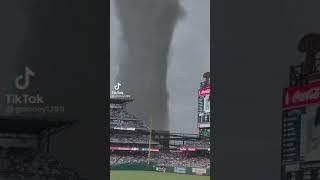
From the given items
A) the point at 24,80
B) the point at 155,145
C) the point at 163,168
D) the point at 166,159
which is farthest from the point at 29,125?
the point at 155,145

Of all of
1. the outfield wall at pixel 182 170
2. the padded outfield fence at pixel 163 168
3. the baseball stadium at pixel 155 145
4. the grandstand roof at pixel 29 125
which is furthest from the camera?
the baseball stadium at pixel 155 145

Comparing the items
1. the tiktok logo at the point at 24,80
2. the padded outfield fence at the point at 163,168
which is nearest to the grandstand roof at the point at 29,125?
the tiktok logo at the point at 24,80

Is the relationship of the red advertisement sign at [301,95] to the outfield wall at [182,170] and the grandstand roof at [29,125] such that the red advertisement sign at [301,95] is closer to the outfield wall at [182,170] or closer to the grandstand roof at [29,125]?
the grandstand roof at [29,125]

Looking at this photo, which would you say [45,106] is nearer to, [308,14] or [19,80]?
[19,80]

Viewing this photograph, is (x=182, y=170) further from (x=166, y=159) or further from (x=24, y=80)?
(x=24, y=80)

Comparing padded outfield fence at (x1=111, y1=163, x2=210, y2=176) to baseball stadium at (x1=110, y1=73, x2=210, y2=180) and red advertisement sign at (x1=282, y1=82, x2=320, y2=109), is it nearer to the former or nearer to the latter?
baseball stadium at (x1=110, y1=73, x2=210, y2=180)

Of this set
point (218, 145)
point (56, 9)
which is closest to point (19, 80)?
point (56, 9)

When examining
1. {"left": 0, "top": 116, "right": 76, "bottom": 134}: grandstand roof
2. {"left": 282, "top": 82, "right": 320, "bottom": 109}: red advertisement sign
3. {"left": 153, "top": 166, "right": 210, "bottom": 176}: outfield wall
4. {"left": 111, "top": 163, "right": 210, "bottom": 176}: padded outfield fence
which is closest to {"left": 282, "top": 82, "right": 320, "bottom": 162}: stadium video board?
{"left": 282, "top": 82, "right": 320, "bottom": 109}: red advertisement sign
